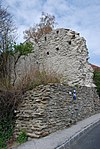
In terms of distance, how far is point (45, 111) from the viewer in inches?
386

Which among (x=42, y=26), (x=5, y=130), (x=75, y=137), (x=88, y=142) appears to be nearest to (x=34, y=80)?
(x=5, y=130)

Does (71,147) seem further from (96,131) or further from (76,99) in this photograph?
(76,99)

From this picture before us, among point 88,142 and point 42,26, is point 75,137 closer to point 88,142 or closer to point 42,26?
point 88,142

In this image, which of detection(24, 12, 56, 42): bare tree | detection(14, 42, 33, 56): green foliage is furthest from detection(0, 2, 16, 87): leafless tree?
detection(24, 12, 56, 42): bare tree

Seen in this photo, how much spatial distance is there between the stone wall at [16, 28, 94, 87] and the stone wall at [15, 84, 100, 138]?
3017 millimetres

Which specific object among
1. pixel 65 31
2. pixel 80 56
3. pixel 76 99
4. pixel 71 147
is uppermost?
pixel 65 31

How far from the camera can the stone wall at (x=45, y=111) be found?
9570 mm

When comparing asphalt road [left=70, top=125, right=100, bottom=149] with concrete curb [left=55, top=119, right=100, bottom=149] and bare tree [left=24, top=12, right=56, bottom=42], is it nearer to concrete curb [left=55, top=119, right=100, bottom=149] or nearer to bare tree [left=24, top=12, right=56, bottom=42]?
concrete curb [left=55, top=119, right=100, bottom=149]

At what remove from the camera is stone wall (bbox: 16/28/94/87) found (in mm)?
15312

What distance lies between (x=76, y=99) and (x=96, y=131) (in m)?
2.73

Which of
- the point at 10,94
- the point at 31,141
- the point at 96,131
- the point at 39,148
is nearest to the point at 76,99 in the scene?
the point at 96,131

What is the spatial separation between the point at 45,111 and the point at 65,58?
6229 millimetres

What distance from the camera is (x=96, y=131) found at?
11.0m

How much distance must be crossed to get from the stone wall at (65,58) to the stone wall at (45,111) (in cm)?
302
